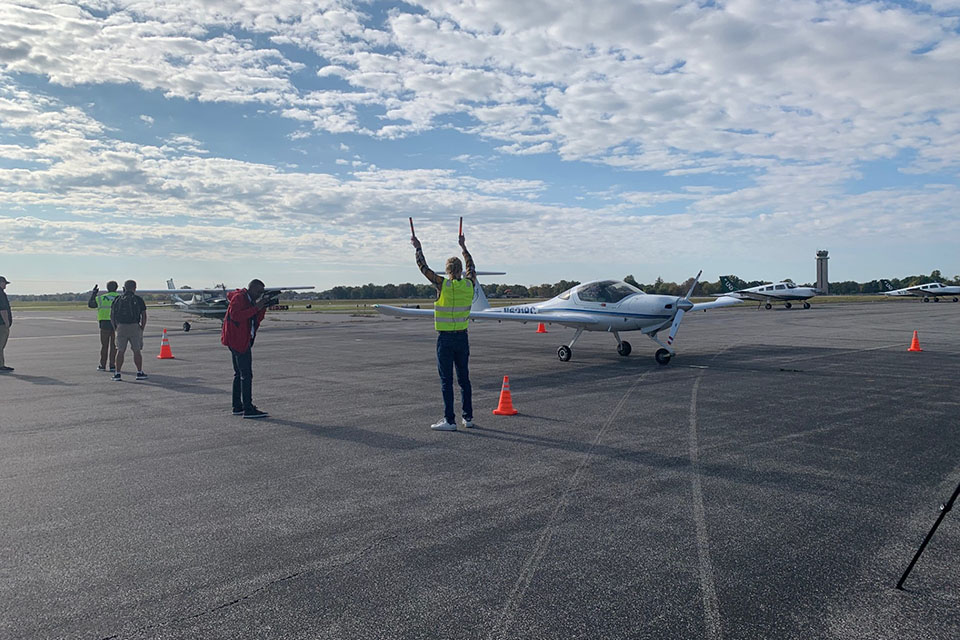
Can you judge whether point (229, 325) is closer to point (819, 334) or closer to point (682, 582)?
A: point (682, 582)

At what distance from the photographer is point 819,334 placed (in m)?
24.7

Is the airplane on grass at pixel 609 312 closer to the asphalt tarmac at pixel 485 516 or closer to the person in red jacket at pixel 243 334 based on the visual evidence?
the asphalt tarmac at pixel 485 516

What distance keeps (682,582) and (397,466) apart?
11.0 ft

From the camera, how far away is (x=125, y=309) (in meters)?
13.0

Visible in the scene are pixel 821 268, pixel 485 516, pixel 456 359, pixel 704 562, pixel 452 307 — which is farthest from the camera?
pixel 821 268

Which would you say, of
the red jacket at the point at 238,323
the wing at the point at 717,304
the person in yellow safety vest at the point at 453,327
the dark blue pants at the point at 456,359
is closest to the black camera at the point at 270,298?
the red jacket at the point at 238,323

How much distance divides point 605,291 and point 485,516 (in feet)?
38.7

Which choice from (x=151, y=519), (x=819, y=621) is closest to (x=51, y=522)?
(x=151, y=519)

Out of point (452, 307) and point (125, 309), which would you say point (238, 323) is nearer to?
point (452, 307)

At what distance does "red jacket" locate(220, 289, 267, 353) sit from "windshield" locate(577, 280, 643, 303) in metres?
9.32

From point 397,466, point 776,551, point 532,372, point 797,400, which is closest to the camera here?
point 776,551

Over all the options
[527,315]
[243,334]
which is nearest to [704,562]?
[243,334]

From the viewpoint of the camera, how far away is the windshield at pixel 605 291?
626 inches

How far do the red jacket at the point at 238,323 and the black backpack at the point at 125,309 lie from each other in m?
5.27
